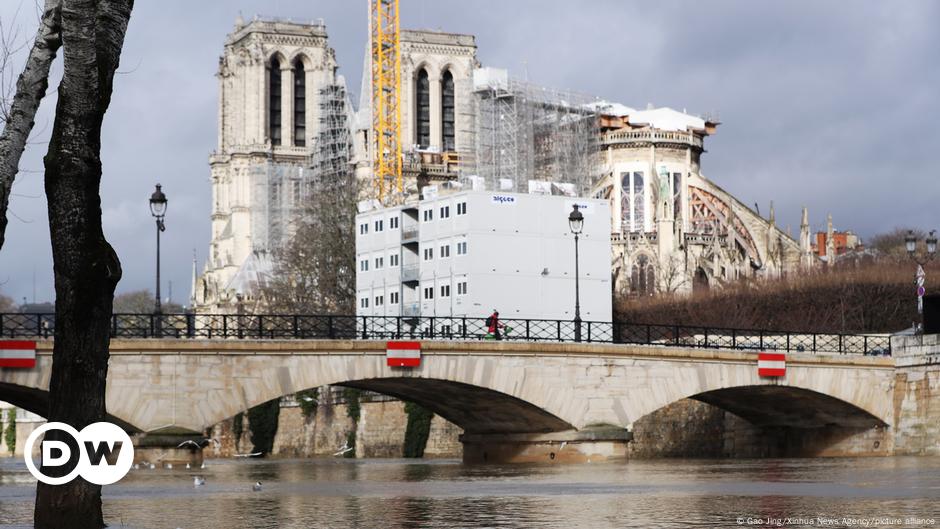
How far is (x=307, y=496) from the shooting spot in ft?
102

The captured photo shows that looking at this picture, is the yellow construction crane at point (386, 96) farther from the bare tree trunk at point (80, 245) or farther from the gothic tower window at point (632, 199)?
the bare tree trunk at point (80, 245)

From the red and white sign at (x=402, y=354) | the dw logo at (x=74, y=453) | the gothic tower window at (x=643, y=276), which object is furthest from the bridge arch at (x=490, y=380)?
the gothic tower window at (x=643, y=276)

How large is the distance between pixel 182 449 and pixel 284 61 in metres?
109

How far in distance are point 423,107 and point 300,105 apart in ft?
34.8

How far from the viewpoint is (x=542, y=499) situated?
89.4 ft

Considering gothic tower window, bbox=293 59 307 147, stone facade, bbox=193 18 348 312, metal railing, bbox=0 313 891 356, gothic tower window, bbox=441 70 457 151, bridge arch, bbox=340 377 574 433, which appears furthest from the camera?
gothic tower window, bbox=293 59 307 147

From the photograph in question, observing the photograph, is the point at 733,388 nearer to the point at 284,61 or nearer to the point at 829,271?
the point at 829,271

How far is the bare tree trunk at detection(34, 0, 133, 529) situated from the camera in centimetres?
1797

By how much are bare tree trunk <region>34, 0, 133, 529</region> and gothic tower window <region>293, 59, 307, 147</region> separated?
132470mm

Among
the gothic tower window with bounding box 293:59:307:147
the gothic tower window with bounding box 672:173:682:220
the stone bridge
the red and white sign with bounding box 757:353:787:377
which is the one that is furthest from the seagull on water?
the gothic tower window with bounding box 293:59:307:147

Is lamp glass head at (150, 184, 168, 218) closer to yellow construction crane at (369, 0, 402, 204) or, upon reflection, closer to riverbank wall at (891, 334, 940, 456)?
riverbank wall at (891, 334, 940, 456)

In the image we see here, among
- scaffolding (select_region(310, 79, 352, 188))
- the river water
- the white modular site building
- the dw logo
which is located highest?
scaffolding (select_region(310, 79, 352, 188))

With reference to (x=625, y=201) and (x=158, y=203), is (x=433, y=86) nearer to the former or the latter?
(x=625, y=201)

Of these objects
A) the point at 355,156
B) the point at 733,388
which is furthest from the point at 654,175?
the point at 733,388
